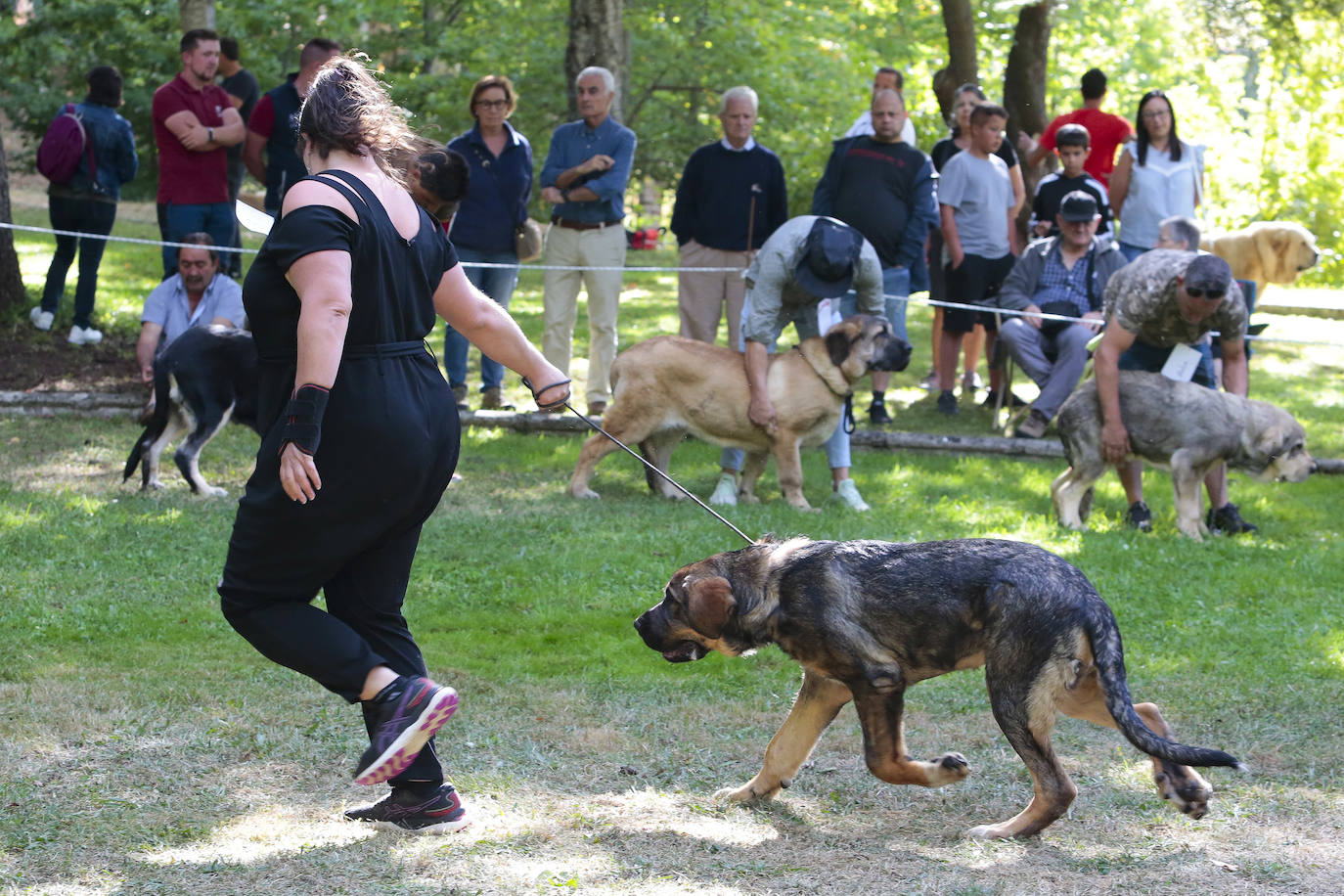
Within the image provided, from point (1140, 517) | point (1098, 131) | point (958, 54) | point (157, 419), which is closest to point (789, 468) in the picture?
point (1140, 517)

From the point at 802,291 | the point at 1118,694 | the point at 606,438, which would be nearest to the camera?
the point at 1118,694

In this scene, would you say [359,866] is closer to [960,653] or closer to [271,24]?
[960,653]

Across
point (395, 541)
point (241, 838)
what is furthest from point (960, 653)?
point (241, 838)

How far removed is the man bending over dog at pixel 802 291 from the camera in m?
8.05

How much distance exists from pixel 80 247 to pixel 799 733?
942 cm

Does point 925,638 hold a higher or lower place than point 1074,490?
higher

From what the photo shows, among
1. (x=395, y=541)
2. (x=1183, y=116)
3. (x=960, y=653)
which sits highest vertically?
(x=1183, y=116)

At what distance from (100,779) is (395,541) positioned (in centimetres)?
142

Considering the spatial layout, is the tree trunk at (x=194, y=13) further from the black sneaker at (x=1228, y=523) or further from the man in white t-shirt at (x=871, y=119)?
the black sneaker at (x=1228, y=523)

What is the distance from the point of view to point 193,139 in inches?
424

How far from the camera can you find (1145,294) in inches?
314

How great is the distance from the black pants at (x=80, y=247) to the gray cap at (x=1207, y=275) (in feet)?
28.1

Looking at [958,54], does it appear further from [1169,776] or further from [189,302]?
[1169,776]

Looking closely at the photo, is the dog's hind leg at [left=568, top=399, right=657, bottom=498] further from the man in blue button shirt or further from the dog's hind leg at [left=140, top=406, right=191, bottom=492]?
the dog's hind leg at [left=140, top=406, right=191, bottom=492]
